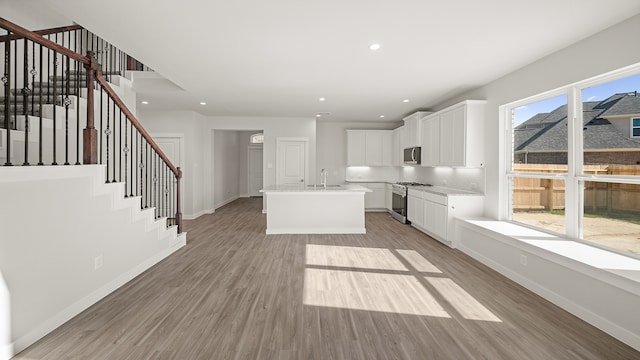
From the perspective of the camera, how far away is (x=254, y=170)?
12.2 metres

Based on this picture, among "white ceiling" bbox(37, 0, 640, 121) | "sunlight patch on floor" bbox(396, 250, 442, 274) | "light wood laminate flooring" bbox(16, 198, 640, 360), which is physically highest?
"white ceiling" bbox(37, 0, 640, 121)

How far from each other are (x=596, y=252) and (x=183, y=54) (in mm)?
5061

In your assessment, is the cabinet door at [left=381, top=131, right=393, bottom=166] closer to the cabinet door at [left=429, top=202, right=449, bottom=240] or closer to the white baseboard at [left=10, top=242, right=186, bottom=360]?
the cabinet door at [left=429, top=202, right=449, bottom=240]

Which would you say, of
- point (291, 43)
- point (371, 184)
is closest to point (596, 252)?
point (291, 43)

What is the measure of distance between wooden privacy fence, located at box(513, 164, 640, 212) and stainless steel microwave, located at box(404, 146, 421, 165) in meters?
2.48

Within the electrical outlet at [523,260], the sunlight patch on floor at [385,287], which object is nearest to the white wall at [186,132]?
the sunlight patch on floor at [385,287]

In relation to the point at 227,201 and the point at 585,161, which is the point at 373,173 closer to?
the point at 227,201

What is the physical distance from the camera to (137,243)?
364 centimetres

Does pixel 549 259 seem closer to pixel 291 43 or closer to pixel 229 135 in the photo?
pixel 291 43

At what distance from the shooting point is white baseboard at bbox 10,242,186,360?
2.12 meters

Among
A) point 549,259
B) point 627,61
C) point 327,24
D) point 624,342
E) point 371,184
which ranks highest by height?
point 327,24

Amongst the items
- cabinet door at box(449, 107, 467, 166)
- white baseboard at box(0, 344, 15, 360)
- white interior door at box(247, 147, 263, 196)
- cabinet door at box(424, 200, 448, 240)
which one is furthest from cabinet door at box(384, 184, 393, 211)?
white baseboard at box(0, 344, 15, 360)

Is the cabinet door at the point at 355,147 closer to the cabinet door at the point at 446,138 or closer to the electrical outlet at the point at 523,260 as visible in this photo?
the cabinet door at the point at 446,138

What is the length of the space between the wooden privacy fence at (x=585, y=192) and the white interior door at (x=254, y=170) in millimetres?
9592
